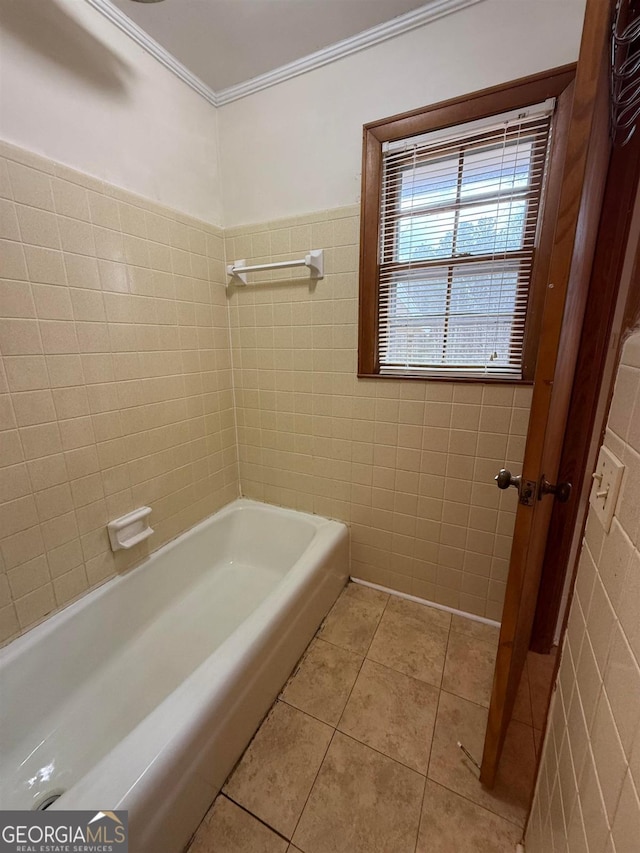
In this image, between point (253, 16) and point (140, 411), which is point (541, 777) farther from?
point (253, 16)

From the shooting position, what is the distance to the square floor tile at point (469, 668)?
52.0 inches

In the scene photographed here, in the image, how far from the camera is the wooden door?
1.98 ft

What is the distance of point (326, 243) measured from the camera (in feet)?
5.21

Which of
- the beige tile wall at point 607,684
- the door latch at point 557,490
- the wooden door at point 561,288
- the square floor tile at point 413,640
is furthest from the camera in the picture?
the square floor tile at point 413,640

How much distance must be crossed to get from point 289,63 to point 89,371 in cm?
160

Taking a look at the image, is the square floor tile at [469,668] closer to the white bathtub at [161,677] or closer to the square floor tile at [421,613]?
→ the square floor tile at [421,613]

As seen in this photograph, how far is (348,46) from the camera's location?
1385 mm

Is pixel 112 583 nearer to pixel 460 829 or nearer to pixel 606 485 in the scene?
pixel 460 829

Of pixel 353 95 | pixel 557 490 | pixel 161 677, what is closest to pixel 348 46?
pixel 353 95

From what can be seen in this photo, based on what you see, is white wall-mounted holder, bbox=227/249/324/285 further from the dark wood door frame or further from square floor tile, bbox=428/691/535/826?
square floor tile, bbox=428/691/535/826

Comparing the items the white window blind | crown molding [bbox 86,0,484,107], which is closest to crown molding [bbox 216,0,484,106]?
crown molding [bbox 86,0,484,107]

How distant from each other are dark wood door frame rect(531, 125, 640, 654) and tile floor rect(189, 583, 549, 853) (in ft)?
1.21

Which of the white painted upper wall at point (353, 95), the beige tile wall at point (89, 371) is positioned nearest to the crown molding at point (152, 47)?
the white painted upper wall at point (353, 95)

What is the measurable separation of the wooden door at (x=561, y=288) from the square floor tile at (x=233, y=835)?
0.67m
